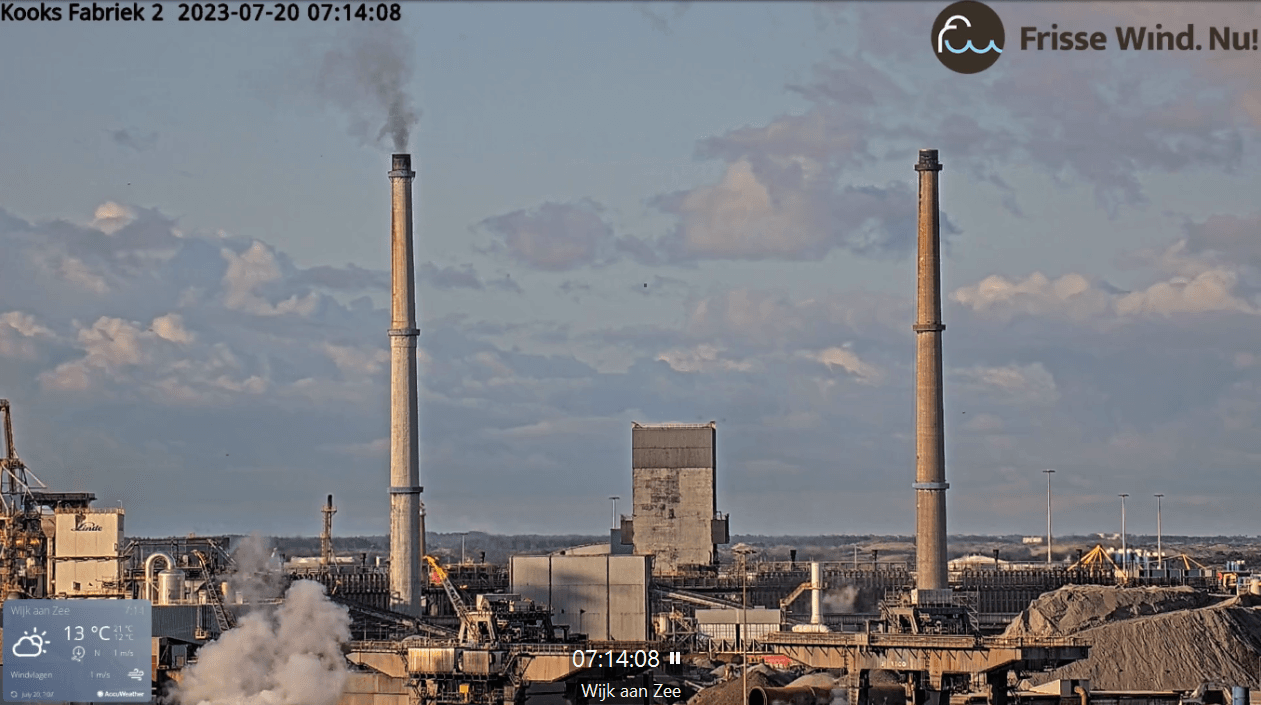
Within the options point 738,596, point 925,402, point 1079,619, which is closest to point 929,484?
point 925,402

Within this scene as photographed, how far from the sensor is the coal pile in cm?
10131

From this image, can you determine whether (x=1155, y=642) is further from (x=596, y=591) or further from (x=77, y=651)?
(x=77, y=651)

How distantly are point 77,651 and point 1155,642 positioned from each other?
68.1 meters

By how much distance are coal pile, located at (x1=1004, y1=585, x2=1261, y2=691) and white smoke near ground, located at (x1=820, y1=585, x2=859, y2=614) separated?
19.2 meters

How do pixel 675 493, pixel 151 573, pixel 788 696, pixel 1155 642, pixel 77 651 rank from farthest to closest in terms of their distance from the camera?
1. pixel 675 493
2. pixel 1155 642
3. pixel 151 573
4. pixel 788 696
5. pixel 77 651

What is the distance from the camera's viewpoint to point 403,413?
10462 cm

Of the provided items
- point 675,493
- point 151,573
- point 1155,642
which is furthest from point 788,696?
point 675,493

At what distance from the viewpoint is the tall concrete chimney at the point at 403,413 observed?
341 feet

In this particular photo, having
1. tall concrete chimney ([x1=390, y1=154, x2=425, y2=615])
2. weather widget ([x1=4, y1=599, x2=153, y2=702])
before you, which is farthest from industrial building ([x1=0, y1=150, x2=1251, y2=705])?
weather widget ([x1=4, y1=599, x2=153, y2=702])

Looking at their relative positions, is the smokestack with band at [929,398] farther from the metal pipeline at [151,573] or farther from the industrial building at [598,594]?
the metal pipeline at [151,573]

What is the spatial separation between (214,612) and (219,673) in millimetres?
17117

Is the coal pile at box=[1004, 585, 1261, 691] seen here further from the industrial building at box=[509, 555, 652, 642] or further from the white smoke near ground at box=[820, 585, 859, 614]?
the industrial building at box=[509, 555, 652, 642]

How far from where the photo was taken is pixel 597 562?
355 feet

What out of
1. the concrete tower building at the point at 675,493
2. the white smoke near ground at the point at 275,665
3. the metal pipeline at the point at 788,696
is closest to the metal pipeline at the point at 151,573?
the white smoke near ground at the point at 275,665
